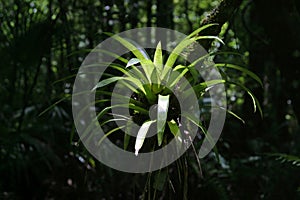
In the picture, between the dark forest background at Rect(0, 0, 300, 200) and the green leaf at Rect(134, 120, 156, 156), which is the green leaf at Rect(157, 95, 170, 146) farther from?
the dark forest background at Rect(0, 0, 300, 200)

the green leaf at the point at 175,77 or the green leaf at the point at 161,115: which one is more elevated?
the green leaf at the point at 175,77

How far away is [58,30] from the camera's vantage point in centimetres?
260

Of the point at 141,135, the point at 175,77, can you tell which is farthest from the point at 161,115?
the point at 175,77

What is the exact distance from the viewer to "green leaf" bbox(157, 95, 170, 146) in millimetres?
1079

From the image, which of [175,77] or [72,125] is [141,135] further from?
[72,125]

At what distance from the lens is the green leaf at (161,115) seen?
1.08m

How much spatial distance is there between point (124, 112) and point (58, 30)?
143 centimetres

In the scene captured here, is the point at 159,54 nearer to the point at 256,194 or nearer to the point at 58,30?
the point at 58,30

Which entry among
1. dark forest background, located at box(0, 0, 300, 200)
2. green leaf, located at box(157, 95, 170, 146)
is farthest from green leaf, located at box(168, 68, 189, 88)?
dark forest background, located at box(0, 0, 300, 200)

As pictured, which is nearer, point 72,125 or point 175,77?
point 175,77

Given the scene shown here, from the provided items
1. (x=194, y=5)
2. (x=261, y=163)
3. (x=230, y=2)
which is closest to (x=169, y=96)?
(x=230, y=2)

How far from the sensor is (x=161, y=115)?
1097 mm

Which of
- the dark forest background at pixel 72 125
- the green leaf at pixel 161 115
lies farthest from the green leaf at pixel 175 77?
the dark forest background at pixel 72 125

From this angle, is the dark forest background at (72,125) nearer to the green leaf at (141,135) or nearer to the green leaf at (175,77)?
the green leaf at (175,77)
